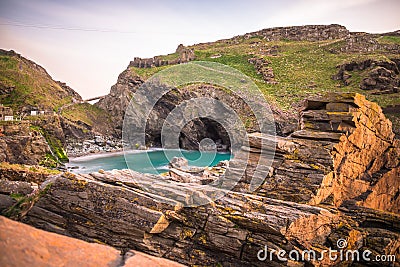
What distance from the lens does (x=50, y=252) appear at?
9.96 feet

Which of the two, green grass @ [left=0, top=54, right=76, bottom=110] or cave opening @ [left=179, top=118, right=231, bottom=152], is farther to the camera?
cave opening @ [left=179, top=118, right=231, bottom=152]

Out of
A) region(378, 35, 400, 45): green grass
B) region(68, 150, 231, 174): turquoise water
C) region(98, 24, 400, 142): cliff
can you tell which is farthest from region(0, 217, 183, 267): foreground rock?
region(378, 35, 400, 45): green grass

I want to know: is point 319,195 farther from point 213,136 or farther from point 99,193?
point 213,136

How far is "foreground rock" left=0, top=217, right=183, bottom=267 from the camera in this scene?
272 cm

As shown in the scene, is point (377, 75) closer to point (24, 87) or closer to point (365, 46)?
point (365, 46)

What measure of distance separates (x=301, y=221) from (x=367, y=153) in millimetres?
9501

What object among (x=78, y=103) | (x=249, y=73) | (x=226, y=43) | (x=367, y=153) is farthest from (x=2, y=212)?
(x=226, y=43)

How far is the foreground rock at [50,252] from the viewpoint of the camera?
272 cm

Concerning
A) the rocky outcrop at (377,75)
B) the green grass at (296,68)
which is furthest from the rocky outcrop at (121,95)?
the rocky outcrop at (377,75)

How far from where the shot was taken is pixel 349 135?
14016 mm

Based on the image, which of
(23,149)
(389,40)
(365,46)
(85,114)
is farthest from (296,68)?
(23,149)

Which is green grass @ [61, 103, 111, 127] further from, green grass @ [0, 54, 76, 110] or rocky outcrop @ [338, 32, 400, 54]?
rocky outcrop @ [338, 32, 400, 54]

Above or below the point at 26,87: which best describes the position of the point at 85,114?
below

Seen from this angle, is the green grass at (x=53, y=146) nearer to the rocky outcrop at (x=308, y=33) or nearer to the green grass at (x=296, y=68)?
the green grass at (x=296, y=68)
